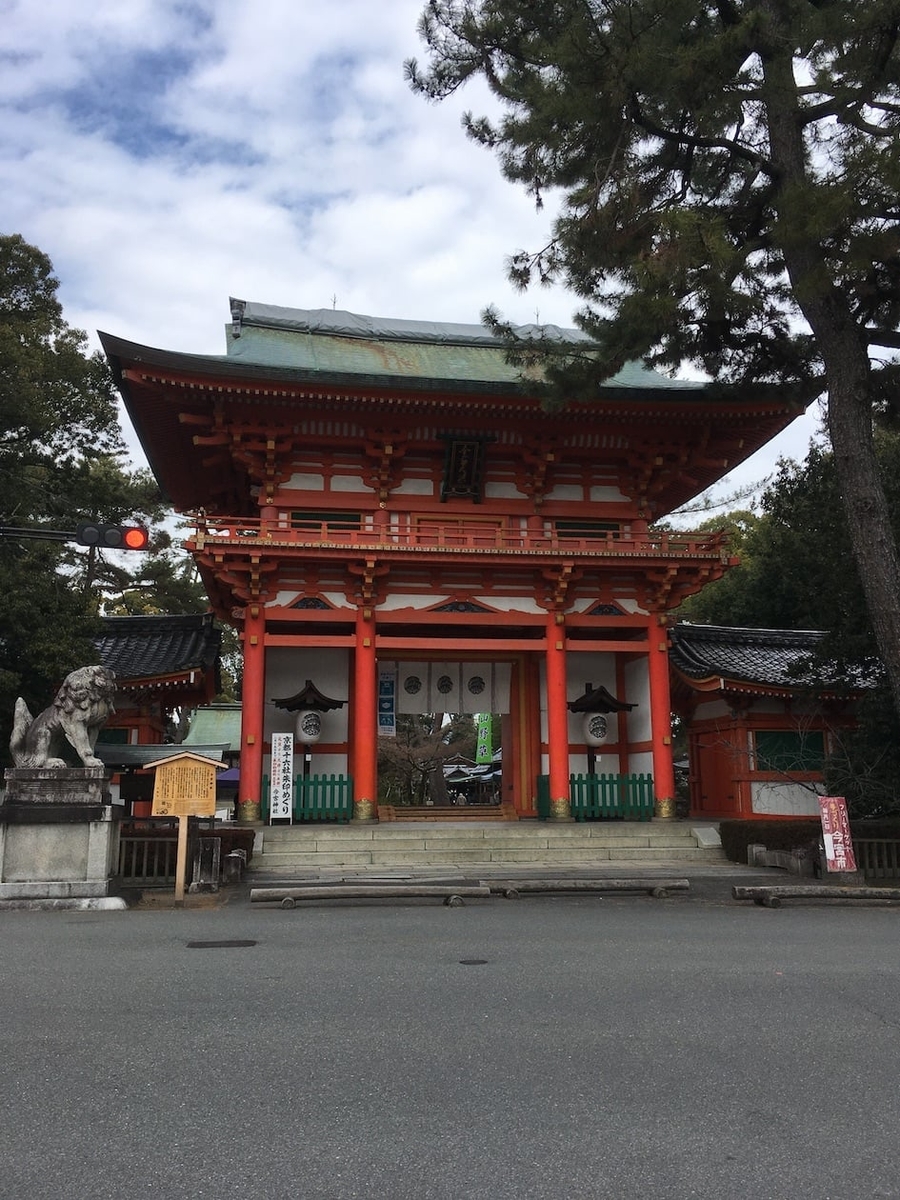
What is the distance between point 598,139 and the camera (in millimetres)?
11219

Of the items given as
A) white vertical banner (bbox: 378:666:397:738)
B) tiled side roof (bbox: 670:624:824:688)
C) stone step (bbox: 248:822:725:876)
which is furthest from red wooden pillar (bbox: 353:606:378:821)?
tiled side roof (bbox: 670:624:824:688)

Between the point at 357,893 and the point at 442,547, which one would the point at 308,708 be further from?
the point at 357,893

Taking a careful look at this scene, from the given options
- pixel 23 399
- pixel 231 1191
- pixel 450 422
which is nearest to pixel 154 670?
pixel 23 399

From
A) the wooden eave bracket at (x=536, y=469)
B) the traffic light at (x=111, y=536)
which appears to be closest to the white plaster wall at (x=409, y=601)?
the wooden eave bracket at (x=536, y=469)

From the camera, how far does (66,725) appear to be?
10469 millimetres

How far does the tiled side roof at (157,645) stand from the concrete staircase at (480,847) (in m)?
4.22

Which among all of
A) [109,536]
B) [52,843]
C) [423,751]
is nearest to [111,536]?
[109,536]

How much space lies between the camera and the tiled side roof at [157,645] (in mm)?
16875

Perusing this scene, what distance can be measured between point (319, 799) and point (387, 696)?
2.94 m

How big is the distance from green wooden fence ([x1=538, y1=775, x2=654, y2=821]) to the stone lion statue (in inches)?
356

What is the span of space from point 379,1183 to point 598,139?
11526 millimetres

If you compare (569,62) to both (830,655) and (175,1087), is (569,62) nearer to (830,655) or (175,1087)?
(830,655)

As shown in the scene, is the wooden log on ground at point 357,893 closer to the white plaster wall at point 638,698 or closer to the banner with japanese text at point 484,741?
the white plaster wall at point 638,698

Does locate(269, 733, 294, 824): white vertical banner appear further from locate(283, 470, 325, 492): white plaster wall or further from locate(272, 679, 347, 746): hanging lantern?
locate(283, 470, 325, 492): white plaster wall
